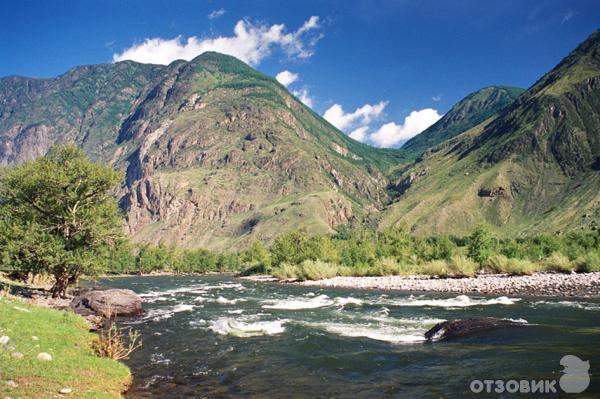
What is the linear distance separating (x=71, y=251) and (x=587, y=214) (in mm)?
202839

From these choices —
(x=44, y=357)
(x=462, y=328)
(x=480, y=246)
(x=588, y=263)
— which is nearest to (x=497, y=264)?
(x=480, y=246)

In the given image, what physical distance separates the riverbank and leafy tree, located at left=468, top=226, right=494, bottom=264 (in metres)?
64.9

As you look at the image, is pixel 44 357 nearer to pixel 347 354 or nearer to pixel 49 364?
pixel 49 364

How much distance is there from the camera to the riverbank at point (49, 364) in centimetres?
1184

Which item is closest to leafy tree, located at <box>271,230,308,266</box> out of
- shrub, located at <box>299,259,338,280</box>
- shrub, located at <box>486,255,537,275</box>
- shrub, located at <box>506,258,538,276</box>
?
shrub, located at <box>299,259,338,280</box>

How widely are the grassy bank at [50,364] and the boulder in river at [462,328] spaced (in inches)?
564

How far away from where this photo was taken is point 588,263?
55625 mm

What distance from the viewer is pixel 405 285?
61375 mm

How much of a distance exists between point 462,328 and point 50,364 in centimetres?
1805

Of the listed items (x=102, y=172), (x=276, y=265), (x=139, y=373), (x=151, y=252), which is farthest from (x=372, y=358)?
(x=151, y=252)

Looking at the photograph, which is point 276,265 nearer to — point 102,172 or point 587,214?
point 102,172

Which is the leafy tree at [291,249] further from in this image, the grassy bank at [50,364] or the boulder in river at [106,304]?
the grassy bank at [50,364]

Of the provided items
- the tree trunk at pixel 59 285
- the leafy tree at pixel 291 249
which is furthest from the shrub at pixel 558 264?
the leafy tree at pixel 291 249

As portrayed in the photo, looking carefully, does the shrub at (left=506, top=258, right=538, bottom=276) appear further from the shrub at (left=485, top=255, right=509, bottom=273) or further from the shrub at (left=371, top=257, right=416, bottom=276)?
the shrub at (left=371, top=257, right=416, bottom=276)
